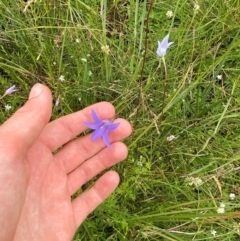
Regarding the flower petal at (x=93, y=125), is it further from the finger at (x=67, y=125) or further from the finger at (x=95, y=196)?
the finger at (x=95, y=196)

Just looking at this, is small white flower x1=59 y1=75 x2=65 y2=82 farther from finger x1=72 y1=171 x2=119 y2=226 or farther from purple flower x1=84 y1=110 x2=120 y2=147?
finger x1=72 y1=171 x2=119 y2=226

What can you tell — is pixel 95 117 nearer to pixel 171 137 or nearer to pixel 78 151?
pixel 78 151

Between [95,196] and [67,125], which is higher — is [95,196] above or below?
below

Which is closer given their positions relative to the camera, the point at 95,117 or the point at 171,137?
the point at 95,117

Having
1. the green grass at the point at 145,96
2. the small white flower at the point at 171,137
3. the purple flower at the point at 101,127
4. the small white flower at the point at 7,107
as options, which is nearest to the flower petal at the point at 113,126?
the purple flower at the point at 101,127

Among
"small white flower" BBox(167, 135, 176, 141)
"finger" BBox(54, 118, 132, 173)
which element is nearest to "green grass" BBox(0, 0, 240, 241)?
"small white flower" BBox(167, 135, 176, 141)

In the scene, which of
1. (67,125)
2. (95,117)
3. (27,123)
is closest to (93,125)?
(95,117)
